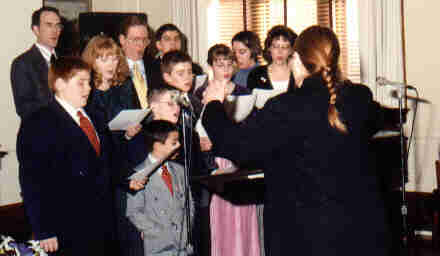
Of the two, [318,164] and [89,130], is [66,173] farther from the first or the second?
[318,164]

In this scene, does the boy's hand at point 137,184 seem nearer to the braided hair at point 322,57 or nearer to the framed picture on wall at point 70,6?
the braided hair at point 322,57

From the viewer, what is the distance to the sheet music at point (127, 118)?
11.1 feet

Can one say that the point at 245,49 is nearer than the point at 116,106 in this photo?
No

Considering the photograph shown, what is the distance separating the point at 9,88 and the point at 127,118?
209cm

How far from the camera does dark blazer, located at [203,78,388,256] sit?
90.1 inches

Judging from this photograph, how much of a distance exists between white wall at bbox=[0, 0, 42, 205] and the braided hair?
3.37 m

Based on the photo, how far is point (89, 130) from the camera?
10.1 feet

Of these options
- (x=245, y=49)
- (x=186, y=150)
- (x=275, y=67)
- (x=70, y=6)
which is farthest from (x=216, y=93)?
(x=70, y=6)

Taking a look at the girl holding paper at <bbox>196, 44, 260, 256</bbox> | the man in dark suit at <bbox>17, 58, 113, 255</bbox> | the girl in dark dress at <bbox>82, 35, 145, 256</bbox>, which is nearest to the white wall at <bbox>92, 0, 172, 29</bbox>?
the girl in dark dress at <bbox>82, 35, 145, 256</bbox>

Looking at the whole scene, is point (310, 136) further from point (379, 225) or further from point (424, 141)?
point (424, 141)

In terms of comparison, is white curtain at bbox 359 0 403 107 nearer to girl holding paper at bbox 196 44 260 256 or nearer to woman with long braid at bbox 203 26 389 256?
girl holding paper at bbox 196 44 260 256

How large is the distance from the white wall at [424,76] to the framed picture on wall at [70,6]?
2897 mm

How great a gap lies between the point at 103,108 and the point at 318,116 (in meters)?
1.76

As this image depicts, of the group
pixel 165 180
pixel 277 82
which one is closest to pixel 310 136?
pixel 165 180
